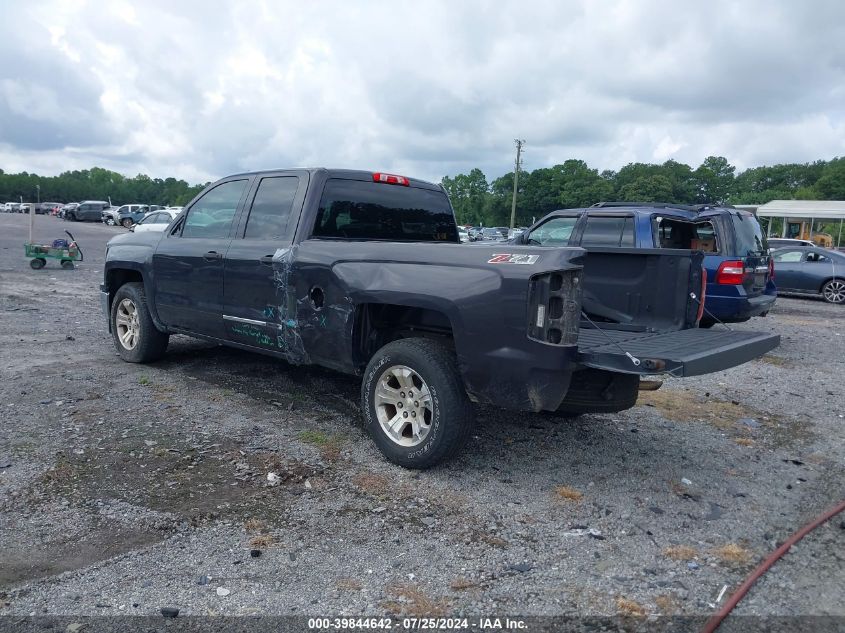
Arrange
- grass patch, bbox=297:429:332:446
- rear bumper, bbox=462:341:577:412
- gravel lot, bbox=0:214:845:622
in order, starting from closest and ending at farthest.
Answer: gravel lot, bbox=0:214:845:622, rear bumper, bbox=462:341:577:412, grass patch, bbox=297:429:332:446

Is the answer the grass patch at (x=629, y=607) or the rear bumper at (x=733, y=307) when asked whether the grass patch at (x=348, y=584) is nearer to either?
the grass patch at (x=629, y=607)

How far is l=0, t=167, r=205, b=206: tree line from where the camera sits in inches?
5404

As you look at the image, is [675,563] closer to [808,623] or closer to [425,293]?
[808,623]

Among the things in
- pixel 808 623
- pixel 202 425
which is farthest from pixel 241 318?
pixel 808 623

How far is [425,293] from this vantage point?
4.11 metres

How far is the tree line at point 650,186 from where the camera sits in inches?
3182

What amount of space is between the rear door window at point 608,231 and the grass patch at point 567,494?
505 centimetres

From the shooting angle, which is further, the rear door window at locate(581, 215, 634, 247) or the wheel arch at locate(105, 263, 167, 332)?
the rear door window at locate(581, 215, 634, 247)

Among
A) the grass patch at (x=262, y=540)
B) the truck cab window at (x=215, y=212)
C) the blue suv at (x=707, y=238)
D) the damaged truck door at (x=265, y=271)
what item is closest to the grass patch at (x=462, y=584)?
the grass patch at (x=262, y=540)

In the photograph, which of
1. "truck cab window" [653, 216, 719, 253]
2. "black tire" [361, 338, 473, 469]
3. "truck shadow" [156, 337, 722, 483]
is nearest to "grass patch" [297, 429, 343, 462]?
"truck shadow" [156, 337, 722, 483]

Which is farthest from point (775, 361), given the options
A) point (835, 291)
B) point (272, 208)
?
point (835, 291)

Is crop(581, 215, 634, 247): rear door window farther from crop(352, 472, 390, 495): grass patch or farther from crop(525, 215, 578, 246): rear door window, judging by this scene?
crop(352, 472, 390, 495): grass patch

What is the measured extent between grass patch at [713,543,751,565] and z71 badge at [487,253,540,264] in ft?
5.76

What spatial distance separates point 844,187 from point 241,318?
90.0 m
